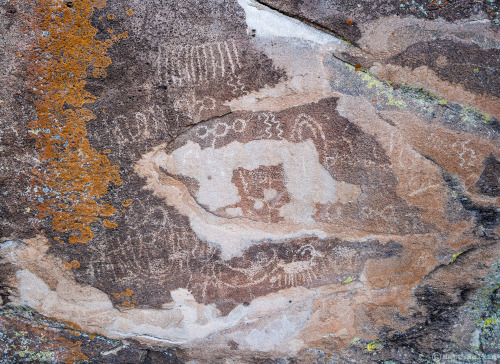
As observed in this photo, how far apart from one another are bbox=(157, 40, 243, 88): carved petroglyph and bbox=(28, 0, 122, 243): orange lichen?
1.00ft

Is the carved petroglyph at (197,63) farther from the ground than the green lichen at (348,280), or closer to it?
farther from the ground

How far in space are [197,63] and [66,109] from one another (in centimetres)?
72

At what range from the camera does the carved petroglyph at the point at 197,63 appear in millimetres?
2020

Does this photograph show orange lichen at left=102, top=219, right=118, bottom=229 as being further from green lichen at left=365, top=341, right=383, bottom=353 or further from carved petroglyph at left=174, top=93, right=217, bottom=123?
green lichen at left=365, top=341, right=383, bottom=353

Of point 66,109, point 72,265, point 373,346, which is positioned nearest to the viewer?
point 66,109

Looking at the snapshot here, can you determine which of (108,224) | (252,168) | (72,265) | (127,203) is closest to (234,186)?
(252,168)

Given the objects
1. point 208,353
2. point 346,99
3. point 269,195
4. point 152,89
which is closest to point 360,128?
point 346,99

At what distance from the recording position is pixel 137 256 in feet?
7.38

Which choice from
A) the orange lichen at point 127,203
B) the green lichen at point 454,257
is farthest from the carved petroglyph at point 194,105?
the green lichen at point 454,257

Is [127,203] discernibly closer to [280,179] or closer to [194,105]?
[194,105]

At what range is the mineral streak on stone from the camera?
1.99 meters

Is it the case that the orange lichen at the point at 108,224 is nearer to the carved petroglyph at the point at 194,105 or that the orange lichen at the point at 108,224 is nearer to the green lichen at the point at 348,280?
the carved petroglyph at the point at 194,105

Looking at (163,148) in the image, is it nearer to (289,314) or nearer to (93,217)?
(93,217)

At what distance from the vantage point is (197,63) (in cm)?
203
